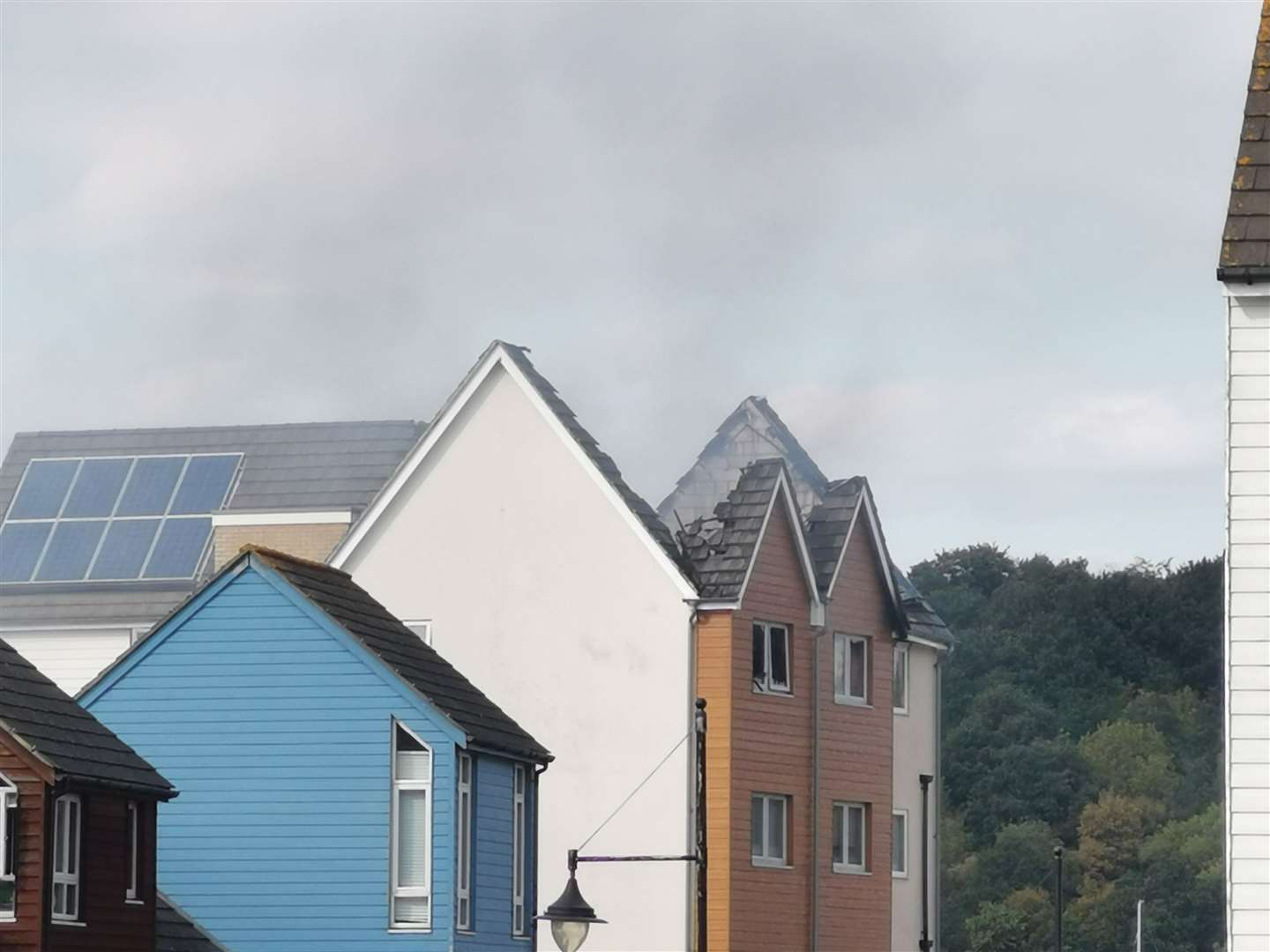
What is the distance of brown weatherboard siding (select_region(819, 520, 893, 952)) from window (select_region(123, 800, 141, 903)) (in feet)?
63.3

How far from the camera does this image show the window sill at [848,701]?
173ft

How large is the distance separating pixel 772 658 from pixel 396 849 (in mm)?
13912

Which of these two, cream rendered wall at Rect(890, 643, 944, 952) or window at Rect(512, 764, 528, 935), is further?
cream rendered wall at Rect(890, 643, 944, 952)

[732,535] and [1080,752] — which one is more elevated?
[732,535]

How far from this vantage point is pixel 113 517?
63.5 m

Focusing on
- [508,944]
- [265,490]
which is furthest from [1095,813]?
[508,944]

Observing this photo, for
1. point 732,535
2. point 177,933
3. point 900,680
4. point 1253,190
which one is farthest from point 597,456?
point 1253,190

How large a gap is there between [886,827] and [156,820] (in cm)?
2001

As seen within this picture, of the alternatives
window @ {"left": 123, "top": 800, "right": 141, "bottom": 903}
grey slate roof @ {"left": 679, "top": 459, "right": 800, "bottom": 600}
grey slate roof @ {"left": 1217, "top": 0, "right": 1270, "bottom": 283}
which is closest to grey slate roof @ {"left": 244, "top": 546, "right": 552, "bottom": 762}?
window @ {"left": 123, "top": 800, "right": 141, "bottom": 903}

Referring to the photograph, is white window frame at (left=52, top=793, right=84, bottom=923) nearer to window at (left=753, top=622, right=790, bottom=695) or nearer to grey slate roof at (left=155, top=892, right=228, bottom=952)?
grey slate roof at (left=155, top=892, right=228, bottom=952)

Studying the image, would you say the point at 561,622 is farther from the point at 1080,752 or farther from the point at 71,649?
the point at 1080,752

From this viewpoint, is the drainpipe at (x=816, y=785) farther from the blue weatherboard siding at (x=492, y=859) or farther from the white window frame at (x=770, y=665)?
the blue weatherboard siding at (x=492, y=859)

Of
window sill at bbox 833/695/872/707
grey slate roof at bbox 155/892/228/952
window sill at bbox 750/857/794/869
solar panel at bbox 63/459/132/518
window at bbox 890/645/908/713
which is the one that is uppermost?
solar panel at bbox 63/459/132/518

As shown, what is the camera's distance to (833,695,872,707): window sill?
52.7 m
